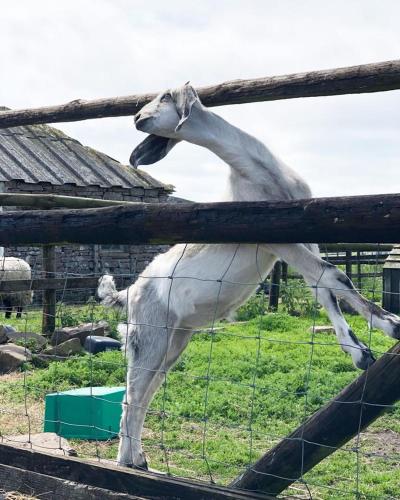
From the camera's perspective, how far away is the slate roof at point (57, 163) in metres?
19.6

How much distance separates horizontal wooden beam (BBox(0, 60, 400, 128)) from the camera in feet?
13.9

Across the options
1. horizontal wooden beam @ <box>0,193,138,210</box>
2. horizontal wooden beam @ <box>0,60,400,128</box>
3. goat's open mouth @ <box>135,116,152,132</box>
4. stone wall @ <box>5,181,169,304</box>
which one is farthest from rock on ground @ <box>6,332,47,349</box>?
stone wall @ <box>5,181,169,304</box>

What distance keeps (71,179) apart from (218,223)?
680 inches

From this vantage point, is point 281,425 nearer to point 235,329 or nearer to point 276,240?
point 276,240

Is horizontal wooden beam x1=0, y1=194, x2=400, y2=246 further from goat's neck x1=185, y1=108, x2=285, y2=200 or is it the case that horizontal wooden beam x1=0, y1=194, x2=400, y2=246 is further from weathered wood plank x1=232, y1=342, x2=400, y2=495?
goat's neck x1=185, y1=108, x2=285, y2=200

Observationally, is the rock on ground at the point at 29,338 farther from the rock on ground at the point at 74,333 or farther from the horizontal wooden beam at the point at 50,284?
the horizontal wooden beam at the point at 50,284

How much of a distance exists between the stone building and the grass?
9596mm

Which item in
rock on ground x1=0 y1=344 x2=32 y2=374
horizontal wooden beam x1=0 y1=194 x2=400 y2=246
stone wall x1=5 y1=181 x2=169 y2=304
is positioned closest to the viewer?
horizontal wooden beam x1=0 y1=194 x2=400 y2=246

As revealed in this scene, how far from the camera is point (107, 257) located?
68.0ft

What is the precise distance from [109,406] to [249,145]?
2391 millimetres

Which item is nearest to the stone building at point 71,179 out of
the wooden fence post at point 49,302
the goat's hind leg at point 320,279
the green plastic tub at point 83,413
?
the wooden fence post at point 49,302

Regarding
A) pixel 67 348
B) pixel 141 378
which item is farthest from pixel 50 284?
pixel 141 378

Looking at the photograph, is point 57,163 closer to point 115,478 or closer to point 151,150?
point 151,150

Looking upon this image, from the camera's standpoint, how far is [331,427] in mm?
3309
